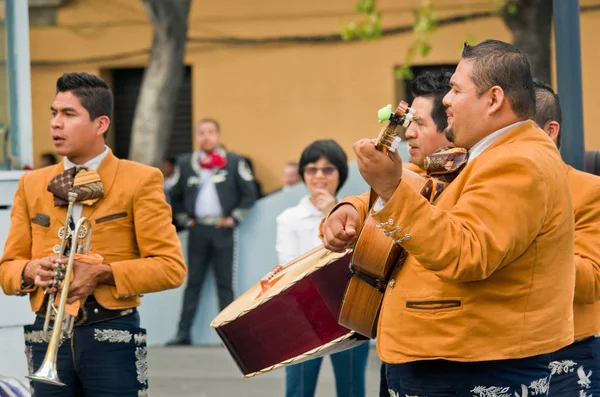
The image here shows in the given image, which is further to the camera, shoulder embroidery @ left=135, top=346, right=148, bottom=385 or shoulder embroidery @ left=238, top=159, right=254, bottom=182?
shoulder embroidery @ left=238, top=159, right=254, bottom=182

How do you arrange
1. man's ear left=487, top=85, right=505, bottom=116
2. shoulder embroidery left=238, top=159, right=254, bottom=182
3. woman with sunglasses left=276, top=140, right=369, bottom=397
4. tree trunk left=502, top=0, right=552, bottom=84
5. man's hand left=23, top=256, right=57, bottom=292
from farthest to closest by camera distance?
tree trunk left=502, top=0, right=552, bottom=84 → shoulder embroidery left=238, top=159, right=254, bottom=182 → woman with sunglasses left=276, top=140, right=369, bottom=397 → man's hand left=23, top=256, right=57, bottom=292 → man's ear left=487, top=85, right=505, bottom=116

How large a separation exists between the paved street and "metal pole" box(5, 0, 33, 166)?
94.3 inches

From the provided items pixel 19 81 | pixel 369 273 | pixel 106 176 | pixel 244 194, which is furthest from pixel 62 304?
pixel 244 194

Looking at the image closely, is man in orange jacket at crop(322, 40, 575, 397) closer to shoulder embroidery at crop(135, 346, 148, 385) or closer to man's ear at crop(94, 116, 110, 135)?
shoulder embroidery at crop(135, 346, 148, 385)

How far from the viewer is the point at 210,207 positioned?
10961 millimetres

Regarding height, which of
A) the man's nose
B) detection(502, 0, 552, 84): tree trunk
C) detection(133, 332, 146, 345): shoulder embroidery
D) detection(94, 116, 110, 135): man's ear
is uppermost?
detection(502, 0, 552, 84): tree trunk

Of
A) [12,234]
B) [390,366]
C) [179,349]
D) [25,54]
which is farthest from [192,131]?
[390,366]

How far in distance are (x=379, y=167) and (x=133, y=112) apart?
15.3 m

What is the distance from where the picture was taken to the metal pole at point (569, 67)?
561cm

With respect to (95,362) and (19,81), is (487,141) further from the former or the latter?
(19,81)

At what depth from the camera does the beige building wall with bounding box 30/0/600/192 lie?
55.1 ft

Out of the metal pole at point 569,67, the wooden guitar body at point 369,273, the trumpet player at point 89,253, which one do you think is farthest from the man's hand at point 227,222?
the wooden guitar body at point 369,273

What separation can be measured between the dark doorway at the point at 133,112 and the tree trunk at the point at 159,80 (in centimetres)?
417

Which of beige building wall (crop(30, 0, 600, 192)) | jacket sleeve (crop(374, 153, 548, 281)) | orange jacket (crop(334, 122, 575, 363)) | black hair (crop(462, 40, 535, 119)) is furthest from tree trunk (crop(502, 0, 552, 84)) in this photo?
jacket sleeve (crop(374, 153, 548, 281))
